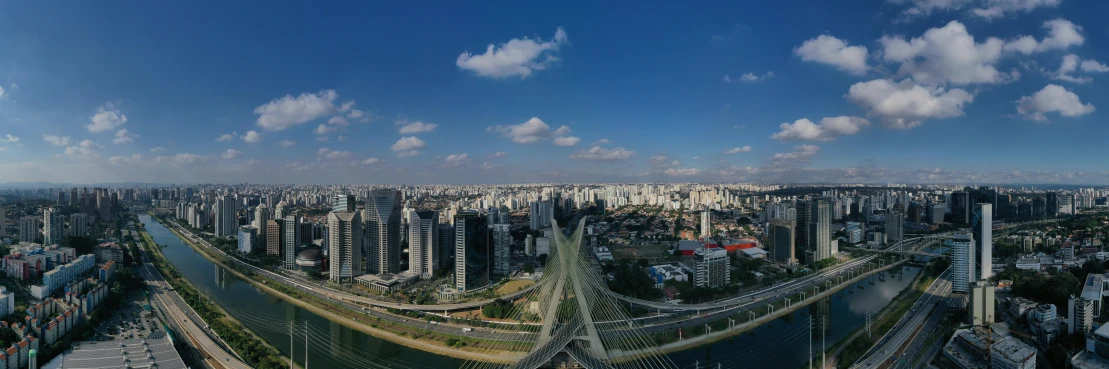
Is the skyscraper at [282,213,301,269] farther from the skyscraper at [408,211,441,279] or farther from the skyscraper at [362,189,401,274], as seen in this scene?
the skyscraper at [408,211,441,279]

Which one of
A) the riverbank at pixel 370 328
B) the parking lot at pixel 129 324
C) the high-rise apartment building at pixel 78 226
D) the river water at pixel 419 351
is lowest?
the river water at pixel 419 351

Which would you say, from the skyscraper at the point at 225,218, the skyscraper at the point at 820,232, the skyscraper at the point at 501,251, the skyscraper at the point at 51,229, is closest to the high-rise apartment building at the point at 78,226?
the skyscraper at the point at 51,229

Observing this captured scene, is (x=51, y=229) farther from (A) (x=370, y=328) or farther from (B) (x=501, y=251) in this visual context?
(B) (x=501, y=251)

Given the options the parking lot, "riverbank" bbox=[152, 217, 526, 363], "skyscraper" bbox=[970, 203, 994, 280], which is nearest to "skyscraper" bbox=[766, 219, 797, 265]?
"skyscraper" bbox=[970, 203, 994, 280]

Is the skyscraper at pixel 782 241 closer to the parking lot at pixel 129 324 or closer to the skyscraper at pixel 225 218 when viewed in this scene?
the parking lot at pixel 129 324

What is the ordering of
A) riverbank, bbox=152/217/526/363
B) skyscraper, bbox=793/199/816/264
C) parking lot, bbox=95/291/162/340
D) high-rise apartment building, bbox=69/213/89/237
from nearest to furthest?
1. riverbank, bbox=152/217/526/363
2. parking lot, bbox=95/291/162/340
3. skyscraper, bbox=793/199/816/264
4. high-rise apartment building, bbox=69/213/89/237
